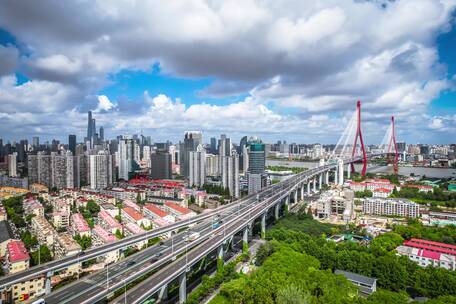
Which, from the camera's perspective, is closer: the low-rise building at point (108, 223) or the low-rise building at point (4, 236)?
the low-rise building at point (4, 236)

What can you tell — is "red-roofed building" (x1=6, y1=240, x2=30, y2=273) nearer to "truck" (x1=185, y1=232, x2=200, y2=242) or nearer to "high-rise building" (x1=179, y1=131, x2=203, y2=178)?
"truck" (x1=185, y1=232, x2=200, y2=242)

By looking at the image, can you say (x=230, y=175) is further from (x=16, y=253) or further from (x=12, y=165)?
(x=12, y=165)

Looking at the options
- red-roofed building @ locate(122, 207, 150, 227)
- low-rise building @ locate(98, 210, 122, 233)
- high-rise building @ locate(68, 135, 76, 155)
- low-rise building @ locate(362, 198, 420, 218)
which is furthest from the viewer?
A: high-rise building @ locate(68, 135, 76, 155)

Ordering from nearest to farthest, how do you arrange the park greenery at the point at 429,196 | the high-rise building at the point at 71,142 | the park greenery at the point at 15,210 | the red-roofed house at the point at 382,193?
the park greenery at the point at 15,210, the park greenery at the point at 429,196, the red-roofed house at the point at 382,193, the high-rise building at the point at 71,142

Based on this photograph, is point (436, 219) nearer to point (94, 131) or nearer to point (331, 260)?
point (331, 260)

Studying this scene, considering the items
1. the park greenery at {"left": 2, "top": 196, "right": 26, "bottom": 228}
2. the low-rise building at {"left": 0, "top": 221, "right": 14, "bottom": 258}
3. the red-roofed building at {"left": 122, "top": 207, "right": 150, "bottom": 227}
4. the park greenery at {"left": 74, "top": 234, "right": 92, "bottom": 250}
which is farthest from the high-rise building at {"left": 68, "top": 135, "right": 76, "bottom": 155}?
the park greenery at {"left": 74, "top": 234, "right": 92, "bottom": 250}

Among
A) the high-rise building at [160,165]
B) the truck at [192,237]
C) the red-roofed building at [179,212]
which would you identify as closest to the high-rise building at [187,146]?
the high-rise building at [160,165]

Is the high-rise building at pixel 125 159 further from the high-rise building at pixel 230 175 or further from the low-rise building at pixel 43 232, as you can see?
the low-rise building at pixel 43 232
